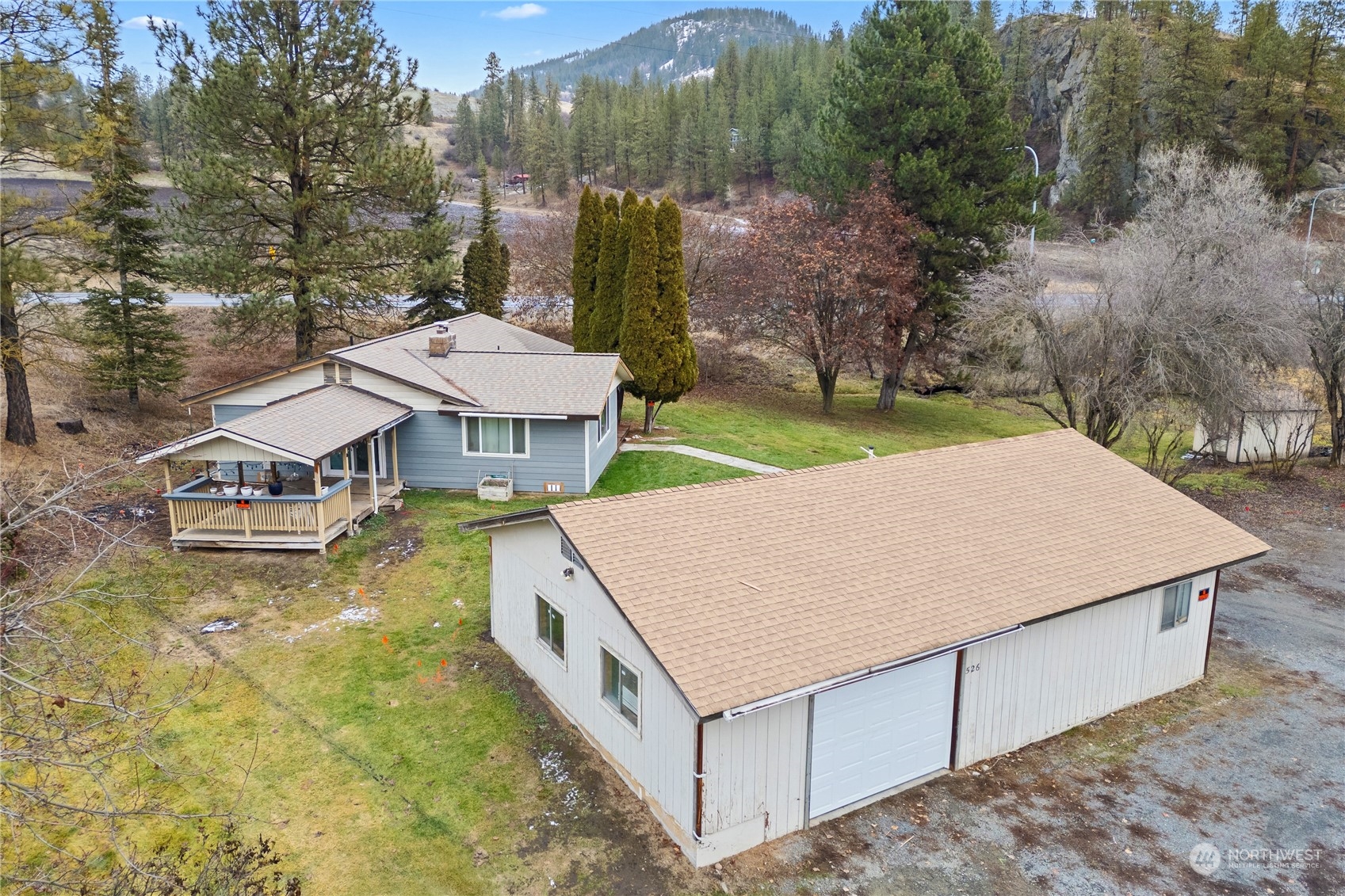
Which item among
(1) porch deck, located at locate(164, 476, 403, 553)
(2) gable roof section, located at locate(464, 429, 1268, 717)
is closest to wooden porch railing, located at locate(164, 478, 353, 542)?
(1) porch deck, located at locate(164, 476, 403, 553)

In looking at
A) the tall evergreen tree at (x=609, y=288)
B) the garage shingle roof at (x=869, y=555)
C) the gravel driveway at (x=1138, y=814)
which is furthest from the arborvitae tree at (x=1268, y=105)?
the gravel driveway at (x=1138, y=814)

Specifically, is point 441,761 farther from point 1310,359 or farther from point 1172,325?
point 1310,359

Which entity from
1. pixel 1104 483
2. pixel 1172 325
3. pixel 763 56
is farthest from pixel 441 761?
pixel 763 56

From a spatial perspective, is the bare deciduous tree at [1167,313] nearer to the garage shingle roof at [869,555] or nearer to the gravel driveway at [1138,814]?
the garage shingle roof at [869,555]

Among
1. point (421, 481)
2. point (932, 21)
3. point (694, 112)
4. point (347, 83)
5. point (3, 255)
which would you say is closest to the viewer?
point (3, 255)

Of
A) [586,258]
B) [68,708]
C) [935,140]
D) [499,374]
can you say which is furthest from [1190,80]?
[68,708]

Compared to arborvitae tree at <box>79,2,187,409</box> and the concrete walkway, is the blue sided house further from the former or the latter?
arborvitae tree at <box>79,2,187,409</box>
